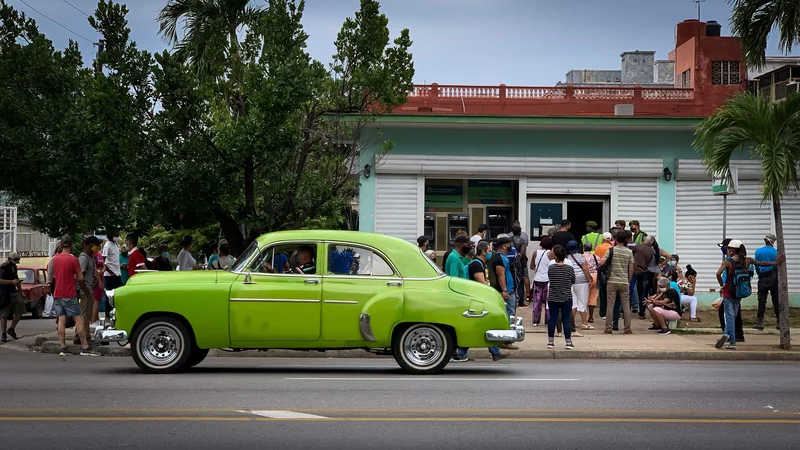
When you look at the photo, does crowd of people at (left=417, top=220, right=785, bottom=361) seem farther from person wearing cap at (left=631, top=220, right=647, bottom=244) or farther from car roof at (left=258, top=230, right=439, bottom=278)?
car roof at (left=258, top=230, right=439, bottom=278)

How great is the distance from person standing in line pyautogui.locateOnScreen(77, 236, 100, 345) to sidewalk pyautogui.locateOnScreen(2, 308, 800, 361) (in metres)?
0.63

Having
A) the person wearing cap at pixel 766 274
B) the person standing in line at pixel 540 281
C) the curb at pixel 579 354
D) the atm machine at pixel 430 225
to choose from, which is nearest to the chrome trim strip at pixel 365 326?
the curb at pixel 579 354

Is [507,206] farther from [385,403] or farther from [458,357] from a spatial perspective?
[385,403]

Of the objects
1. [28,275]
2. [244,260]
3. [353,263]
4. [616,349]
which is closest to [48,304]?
[28,275]

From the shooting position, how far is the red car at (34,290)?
28688 millimetres

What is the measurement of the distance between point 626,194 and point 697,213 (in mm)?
1862

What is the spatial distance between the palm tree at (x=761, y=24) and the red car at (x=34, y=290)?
768 inches

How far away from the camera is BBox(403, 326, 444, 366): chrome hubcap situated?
43.2 ft

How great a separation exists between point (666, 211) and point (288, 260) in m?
15.4

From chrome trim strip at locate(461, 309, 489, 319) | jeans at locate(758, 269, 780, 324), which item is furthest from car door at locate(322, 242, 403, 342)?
jeans at locate(758, 269, 780, 324)

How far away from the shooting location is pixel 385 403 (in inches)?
402

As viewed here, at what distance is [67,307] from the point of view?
16.6 metres

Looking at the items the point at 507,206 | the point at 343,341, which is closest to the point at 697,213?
the point at 507,206

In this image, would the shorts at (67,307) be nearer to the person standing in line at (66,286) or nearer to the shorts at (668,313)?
the person standing in line at (66,286)
